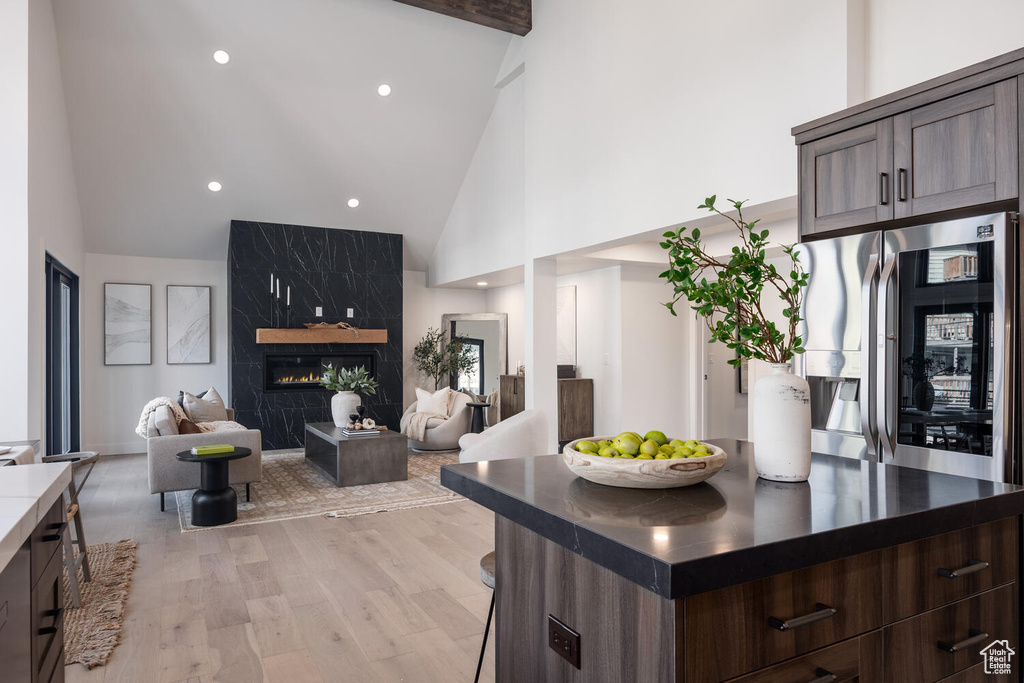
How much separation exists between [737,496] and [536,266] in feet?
17.3

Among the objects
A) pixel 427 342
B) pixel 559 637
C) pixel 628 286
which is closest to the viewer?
pixel 559 637

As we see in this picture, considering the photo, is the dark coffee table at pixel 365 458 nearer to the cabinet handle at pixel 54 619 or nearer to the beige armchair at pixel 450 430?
the beige armchair at pixel 450 430

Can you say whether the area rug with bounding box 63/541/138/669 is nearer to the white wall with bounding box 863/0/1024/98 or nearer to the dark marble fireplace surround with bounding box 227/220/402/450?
the dark marble fireplace surround with bounding box 227/220/402/450

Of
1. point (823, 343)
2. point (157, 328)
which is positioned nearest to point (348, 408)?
point (157, 328)

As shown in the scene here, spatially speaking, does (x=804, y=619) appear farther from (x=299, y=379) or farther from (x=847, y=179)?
(x=299, y=379)

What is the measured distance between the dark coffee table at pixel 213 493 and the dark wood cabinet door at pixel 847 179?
13.3ft

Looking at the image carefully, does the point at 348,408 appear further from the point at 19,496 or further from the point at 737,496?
the point at 737,496

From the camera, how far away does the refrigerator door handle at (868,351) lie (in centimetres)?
259

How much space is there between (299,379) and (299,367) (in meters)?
0.15

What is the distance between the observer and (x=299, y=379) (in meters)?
8.38

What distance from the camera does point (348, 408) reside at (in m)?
6.46

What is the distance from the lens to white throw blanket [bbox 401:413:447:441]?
7.51 meters

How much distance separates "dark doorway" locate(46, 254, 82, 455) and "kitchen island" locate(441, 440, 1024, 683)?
16.9 feet

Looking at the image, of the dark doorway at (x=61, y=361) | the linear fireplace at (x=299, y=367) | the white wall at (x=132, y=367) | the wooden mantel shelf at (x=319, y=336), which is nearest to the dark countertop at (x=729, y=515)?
the dark doorway at (x=61, y=361)
